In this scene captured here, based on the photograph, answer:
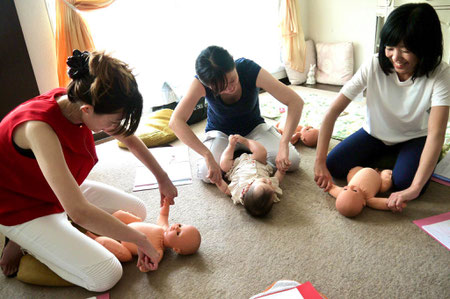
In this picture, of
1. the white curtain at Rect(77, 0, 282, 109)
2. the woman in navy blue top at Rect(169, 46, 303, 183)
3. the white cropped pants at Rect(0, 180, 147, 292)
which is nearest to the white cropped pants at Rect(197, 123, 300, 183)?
the woman in navy blue top at Rect(169, 46, 303, 183)

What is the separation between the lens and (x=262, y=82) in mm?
1750

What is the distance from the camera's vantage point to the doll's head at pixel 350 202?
1.47m

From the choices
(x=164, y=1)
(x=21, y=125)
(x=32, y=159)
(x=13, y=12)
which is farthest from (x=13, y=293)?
(x=164, y=1)

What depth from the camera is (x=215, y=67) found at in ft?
4.61

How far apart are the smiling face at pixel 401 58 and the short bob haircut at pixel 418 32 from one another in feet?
0.05

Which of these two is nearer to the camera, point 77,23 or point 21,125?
point 21,125

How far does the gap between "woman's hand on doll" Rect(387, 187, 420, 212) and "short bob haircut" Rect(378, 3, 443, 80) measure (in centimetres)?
54

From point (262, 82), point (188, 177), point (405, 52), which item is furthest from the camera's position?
point (188, 177)

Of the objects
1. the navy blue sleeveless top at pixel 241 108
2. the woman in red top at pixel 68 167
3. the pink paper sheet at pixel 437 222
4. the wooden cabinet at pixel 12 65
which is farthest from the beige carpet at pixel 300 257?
the wooden cabinet at pixel 12 65

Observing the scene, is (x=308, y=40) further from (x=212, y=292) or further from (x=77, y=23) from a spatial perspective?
(x=212, y=292)

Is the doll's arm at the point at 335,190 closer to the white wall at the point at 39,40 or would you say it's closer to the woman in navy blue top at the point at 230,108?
the woman in navy blue top at the point at 230,108

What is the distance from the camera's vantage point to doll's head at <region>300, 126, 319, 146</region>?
221cm

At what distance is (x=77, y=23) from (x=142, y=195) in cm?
138

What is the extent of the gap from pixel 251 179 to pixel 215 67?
58cm
